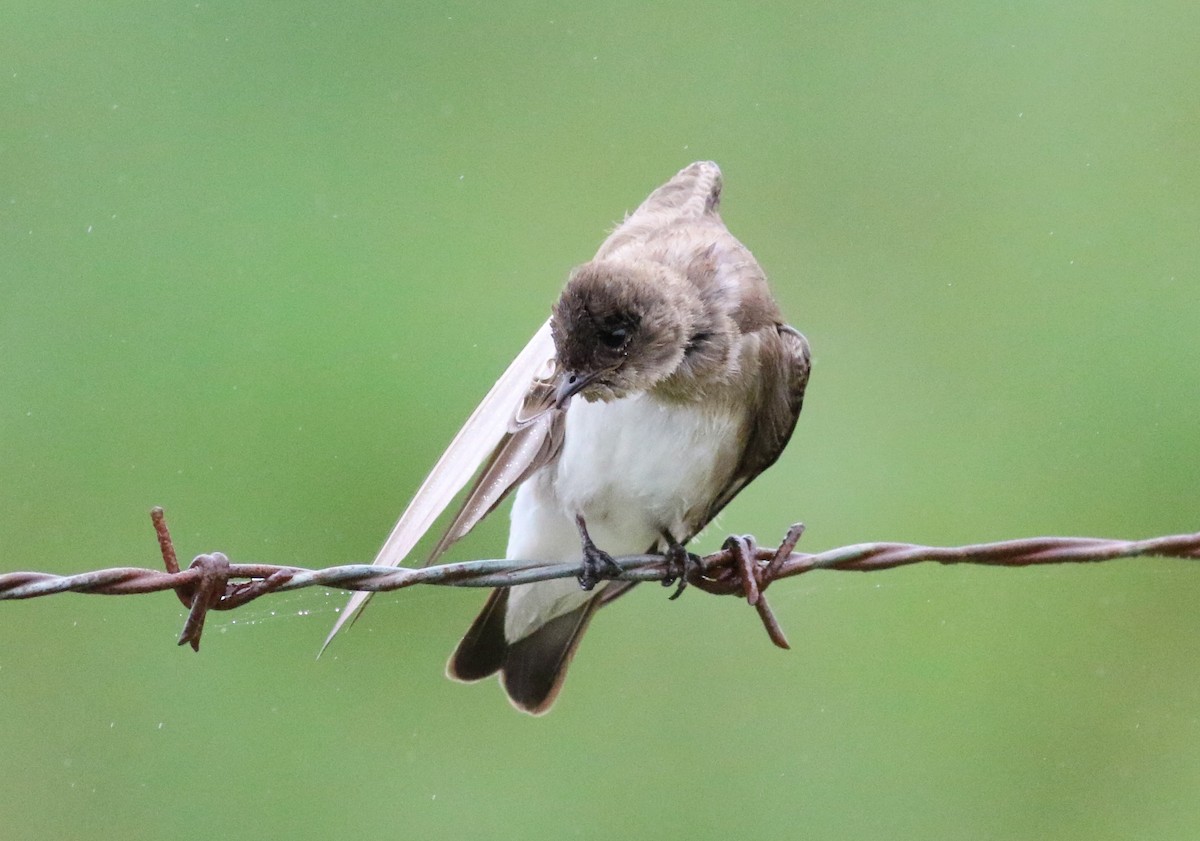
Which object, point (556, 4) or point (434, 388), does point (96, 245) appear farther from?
point (556, 4)

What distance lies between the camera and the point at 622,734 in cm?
869

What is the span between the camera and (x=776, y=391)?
5.02 m

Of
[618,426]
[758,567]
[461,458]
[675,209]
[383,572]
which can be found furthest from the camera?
[675,209]

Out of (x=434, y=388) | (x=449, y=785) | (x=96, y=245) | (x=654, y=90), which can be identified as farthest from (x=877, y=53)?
(x=449, y=785)

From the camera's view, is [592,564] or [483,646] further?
[483,646]

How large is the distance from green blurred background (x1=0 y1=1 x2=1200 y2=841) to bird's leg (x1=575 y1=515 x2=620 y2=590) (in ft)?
8.52

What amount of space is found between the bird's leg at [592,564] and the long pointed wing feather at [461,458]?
1.19ft

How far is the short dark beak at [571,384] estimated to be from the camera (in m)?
4.57

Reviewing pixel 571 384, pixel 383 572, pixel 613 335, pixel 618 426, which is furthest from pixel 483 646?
pixel 383 572

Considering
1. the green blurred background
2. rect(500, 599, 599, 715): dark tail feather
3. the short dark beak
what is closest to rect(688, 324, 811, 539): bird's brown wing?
the short dark beak

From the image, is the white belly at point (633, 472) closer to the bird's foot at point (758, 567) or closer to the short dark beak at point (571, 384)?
the short dark beak at point (571, 384)

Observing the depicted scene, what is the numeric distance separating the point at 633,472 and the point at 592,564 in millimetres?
334

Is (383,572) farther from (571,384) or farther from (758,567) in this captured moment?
(571,384)

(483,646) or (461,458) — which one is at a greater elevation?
(461,458)
